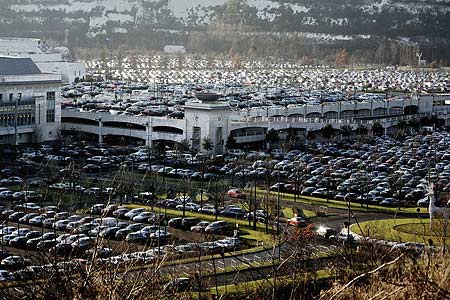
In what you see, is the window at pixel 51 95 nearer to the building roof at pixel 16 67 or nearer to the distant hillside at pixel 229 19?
the building roof at pixel 16 67

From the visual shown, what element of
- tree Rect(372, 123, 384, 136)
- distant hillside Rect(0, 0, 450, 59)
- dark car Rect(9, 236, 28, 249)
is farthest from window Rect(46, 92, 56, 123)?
distant hillside Rect(0, 0, 450, 59)

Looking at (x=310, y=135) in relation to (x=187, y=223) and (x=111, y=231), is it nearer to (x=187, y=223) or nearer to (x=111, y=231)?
(x=187, y=223)

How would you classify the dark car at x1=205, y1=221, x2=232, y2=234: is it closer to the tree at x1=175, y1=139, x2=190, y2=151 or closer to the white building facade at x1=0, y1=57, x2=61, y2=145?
the tree at x1=175, y1=139, x2=190, y2=151

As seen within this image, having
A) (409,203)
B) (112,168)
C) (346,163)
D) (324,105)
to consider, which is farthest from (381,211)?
(324,105)

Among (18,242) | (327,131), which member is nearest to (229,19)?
(327,131)

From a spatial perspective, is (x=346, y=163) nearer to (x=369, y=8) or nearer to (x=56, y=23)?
(x=56, y=23)

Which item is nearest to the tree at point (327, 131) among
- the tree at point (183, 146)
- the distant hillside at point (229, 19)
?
the tree at point (183, 146)

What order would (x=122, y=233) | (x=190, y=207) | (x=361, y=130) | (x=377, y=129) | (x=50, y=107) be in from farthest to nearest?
(x=377, y=129) < (x=361, y=130) < (x=50, y=107) < (x=190, y=207) < (x=122, y=233)
